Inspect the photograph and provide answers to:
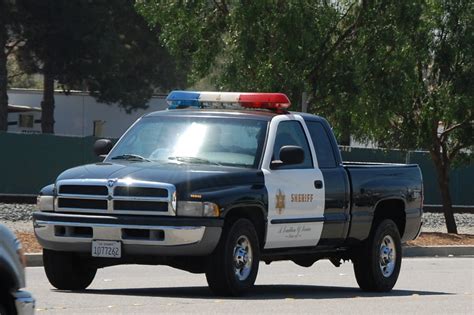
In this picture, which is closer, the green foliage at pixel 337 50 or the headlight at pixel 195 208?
the headlight at pixel 195 208

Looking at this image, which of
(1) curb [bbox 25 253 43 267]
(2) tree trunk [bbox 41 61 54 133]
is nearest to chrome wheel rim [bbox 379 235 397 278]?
(1) curb [bbox 25 253 43 267]

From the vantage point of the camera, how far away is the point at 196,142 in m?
14.4

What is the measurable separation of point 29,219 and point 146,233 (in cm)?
1787

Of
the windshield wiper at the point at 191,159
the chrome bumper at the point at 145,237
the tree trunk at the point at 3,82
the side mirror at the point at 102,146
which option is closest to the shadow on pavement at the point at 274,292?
the chrome bumper at the point at 145,237

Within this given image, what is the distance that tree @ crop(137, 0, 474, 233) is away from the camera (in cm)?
2747

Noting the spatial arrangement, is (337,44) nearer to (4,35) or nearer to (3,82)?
(3,82)

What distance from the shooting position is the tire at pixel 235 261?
13.3 m

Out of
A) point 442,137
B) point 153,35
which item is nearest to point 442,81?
point 442,137

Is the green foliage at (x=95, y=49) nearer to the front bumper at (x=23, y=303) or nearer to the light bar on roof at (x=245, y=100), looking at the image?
the light bar on roof at (x=245, y=100)

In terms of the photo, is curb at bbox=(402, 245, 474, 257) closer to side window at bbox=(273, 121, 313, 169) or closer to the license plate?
→ side window at bbox=(273, 121, 313, 169)

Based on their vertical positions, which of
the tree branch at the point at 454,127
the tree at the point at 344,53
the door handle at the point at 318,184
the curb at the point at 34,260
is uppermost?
the tree at the point at 344,53

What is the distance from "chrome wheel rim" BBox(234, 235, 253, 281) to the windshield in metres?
0.98

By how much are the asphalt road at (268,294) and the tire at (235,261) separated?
0.15 m

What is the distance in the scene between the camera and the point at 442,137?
32.2 meters
